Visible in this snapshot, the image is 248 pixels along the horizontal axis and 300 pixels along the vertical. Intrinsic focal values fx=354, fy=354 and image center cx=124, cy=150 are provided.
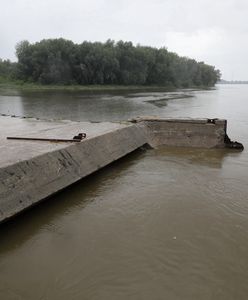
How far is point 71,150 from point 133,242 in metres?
2.59

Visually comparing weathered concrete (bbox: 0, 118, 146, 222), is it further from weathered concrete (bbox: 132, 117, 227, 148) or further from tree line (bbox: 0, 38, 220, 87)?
tree line (bbox: 0, 38, 220, 87)

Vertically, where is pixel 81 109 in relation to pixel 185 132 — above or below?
above

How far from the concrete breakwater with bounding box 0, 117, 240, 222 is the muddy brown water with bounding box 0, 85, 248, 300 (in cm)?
40

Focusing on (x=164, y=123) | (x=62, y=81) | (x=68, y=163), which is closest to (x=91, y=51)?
(x=62, y=81)

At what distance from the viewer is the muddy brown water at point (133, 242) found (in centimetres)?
380

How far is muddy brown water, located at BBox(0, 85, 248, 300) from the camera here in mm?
3797

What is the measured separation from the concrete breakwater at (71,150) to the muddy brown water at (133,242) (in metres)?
0.40

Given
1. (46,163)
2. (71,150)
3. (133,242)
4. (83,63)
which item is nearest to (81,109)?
(71,150)

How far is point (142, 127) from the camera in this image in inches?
423

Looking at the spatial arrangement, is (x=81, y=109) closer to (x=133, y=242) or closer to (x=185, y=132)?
(x=185, y=132)

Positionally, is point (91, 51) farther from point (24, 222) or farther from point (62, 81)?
point (24, 222)

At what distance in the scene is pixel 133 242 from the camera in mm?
4711

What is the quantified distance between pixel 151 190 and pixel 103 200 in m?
0.99

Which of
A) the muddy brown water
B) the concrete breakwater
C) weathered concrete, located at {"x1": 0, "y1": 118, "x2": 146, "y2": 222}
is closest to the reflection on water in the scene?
the concrete breakwater
